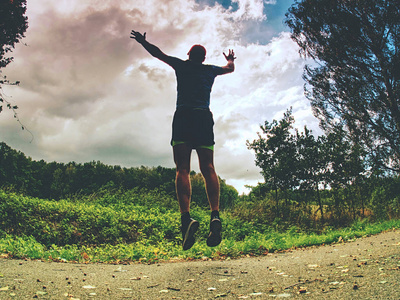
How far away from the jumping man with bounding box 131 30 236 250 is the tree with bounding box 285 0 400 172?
1409 cm

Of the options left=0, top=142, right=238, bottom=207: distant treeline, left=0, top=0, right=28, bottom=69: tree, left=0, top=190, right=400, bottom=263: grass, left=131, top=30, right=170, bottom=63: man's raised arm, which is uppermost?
left=0, top=0, right=28, bottom=69: tree

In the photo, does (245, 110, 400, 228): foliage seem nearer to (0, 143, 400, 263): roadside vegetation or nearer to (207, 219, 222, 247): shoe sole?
(0, 143, 400, 263): roadside vegetation

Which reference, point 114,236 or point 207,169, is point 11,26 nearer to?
point 114,236

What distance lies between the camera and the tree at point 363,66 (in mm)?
14250

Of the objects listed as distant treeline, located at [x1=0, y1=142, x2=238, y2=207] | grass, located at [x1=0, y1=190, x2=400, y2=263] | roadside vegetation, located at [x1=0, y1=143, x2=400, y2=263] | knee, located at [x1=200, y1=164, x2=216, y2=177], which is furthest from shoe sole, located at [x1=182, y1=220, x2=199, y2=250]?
distant treeline, located at [x1=0, y1=142, x2=238, y2=207]

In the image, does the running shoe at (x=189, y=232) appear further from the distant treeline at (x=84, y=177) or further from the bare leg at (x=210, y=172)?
the distant treeline at (x=84, y=177)

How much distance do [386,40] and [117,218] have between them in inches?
602

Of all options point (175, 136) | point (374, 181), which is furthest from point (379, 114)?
point (175, 136)

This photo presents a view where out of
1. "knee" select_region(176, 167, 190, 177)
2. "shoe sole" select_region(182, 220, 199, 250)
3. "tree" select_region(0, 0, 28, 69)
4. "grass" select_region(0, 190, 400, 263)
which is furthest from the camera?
"tree" select_region(0, 0, 28, 69)

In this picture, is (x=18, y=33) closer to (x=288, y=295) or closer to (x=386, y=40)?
(x=288, y=295)

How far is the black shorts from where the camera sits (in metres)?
3.01

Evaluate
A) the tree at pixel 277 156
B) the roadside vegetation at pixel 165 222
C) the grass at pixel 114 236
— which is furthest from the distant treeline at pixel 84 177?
the grass at pixel 114 236

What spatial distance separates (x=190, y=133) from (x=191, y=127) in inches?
2.5

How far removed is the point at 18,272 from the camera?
325 cm
